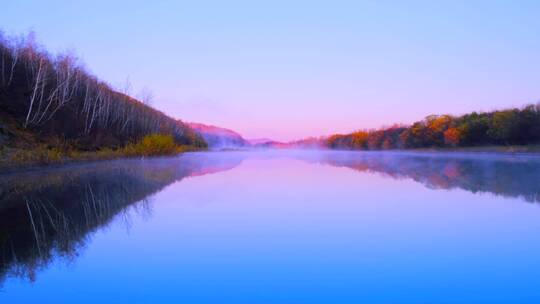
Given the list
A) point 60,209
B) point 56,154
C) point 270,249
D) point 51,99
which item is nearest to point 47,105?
point 51,99

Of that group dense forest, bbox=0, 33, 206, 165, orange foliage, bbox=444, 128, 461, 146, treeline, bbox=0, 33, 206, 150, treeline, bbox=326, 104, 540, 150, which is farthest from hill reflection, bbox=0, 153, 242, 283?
orange foliage, bbox=444, 128, 461, 146

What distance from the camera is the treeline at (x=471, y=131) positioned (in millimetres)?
48500

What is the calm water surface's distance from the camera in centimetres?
404

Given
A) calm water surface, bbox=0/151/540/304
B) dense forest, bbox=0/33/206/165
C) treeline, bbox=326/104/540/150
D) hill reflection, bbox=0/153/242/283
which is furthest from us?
treeline, bbox=326/104/540/150

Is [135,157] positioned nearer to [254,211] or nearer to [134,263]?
[254,211]

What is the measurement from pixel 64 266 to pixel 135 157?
97.0ft

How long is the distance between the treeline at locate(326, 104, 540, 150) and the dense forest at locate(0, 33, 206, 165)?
43.5m

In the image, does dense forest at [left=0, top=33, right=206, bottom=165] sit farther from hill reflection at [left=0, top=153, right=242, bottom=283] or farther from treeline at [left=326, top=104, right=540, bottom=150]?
treeline at [left=326, top=104, right=540, bottom=150]

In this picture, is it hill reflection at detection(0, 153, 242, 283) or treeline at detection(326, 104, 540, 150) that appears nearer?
hill reflection at detection(0, 153, 242, 283)

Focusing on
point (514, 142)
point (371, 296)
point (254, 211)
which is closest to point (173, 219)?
point (254, 211)

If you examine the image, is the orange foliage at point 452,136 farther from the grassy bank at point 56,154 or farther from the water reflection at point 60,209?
the water reflection at point 60,209

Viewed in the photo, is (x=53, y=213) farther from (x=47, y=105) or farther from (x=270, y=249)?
(x=47, y=105)

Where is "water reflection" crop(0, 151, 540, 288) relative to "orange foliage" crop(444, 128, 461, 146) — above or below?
below

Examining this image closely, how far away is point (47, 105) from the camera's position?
29609 mm
